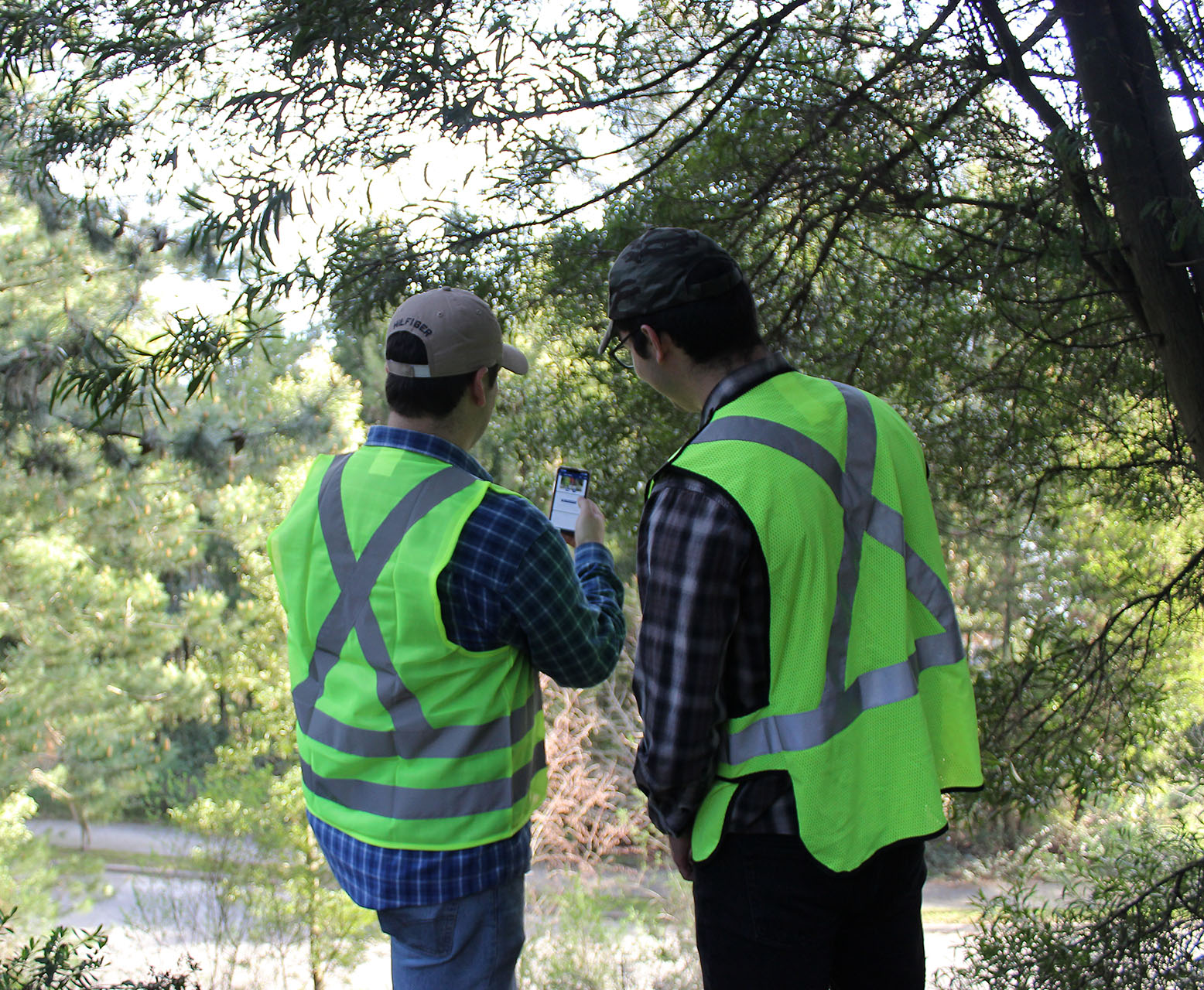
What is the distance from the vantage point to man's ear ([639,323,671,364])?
1.34 metres

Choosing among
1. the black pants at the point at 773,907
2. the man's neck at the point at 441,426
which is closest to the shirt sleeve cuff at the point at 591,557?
the man's neck at the point at 441,426

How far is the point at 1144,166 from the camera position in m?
2.28

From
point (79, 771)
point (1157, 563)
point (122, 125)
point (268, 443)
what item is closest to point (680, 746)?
point (122, 125)

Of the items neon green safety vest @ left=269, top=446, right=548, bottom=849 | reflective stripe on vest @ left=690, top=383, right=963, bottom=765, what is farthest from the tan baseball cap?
reflective stripe on vest @ left=690, top=383, right=963, bottom=765

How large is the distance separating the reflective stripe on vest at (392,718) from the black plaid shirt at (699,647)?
0.31 metres

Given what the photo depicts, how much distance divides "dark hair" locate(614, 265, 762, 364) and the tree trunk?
4.46ft

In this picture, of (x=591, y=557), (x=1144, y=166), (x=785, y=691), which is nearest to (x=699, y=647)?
(x=785, y=691)

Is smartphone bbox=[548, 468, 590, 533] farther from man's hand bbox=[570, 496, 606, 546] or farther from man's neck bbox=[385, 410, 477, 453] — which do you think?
man's neck bbox=[385, 410, 477, 453]

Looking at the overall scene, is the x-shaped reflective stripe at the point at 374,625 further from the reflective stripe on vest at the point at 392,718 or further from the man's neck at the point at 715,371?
the man's neck at the point at 715,371

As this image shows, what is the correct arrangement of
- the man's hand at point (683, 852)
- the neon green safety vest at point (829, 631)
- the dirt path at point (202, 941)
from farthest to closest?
the dirt path at point (202, 941) → the man's hand at point (683, 852) → the neon green safety vest at point (829, 631)

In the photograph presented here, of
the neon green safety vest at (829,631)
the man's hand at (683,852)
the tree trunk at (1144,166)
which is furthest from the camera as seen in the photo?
the tree trunk at (1144,166)

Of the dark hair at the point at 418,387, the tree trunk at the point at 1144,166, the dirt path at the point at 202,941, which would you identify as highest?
the tree trunk at the point at 1144,166

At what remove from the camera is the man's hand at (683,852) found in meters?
1.28

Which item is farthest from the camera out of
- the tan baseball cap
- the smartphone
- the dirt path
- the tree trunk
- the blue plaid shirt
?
the dirt path
